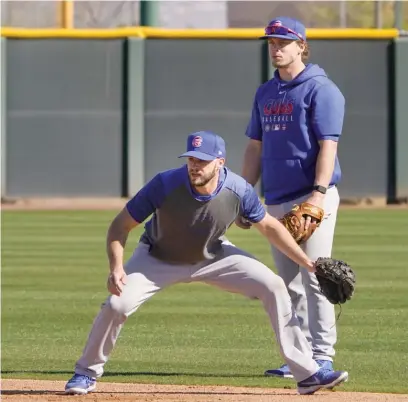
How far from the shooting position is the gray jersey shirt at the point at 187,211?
6.21 meters

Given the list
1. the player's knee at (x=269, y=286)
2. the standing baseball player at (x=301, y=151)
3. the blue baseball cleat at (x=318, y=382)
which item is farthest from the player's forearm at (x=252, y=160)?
the blue baseball cleat at (x=318, y=382)

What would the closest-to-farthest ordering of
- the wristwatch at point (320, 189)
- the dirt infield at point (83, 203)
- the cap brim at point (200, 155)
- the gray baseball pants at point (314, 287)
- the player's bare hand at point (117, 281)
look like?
the cap brim at point (200, 155) < the player's bare hand at point (117, 281) < the wristwatch at point (320, 189) < the gray baseball pants at point (314, 287) < the dirt infield at point (83, 203)

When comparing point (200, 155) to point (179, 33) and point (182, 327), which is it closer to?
point (182, 327)

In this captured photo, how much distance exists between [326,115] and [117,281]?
1570 millimetres

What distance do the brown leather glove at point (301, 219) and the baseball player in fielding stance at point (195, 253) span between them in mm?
213

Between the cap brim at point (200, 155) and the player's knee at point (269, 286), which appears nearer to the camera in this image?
the cap brim at point (200, 155)

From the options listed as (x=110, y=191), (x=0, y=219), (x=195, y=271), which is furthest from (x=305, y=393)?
(x=110, y=191)

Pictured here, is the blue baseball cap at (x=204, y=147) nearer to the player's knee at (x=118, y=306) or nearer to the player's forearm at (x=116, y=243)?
the player's forearm at (x=116, y=243)

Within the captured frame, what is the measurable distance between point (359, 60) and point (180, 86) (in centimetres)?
332

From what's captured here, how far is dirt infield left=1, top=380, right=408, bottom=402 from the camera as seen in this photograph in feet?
21.5

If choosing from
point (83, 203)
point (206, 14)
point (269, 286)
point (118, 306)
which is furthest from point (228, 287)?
point (206, 14)

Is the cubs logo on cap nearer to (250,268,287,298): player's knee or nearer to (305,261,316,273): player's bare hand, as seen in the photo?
(250,268,287,298): player's knee

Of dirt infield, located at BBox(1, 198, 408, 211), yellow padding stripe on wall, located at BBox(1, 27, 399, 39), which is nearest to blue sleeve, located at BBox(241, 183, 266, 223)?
dirt infield, located at BBox(1, 198, 408, 211)

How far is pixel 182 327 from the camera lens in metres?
9.21
